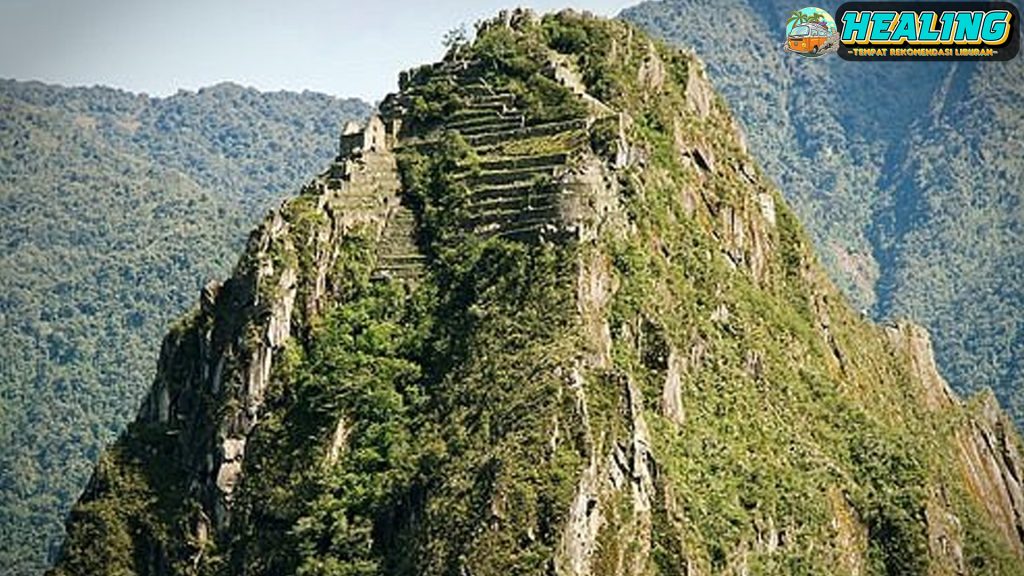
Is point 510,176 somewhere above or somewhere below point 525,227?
above

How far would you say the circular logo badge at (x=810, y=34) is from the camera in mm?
95250

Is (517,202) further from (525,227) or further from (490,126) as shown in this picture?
(490,126)

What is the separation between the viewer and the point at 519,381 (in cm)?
6694

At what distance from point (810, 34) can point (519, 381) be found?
38644mm

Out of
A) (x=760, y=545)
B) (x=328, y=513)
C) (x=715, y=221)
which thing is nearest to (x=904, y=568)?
(x=760, y=545)

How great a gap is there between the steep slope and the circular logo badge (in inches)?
325

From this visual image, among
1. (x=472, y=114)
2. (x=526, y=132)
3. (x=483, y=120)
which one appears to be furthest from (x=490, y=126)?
(x=526, y=132)

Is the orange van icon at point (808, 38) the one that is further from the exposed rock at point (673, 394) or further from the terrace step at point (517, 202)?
the exposed rock at point (673, 394)

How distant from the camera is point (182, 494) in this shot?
77.4 m

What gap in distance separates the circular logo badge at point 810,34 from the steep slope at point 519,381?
825 centimetres

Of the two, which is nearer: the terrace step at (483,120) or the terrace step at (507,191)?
the terrace step at (507,191)

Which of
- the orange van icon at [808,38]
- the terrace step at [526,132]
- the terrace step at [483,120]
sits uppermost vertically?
the orange van icon at [808,38]

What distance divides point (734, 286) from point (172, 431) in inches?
979

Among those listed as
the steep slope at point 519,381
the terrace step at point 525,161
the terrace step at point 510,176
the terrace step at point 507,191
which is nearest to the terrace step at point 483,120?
the steep slope at point 519,381
